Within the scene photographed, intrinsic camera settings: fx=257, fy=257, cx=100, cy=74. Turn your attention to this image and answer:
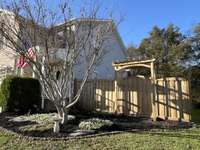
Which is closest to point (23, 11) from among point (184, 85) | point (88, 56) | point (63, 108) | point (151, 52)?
point (88, 56)

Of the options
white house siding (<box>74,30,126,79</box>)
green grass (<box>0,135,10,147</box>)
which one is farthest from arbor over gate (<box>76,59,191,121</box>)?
green grass (<box>0,135,10,147</box>)

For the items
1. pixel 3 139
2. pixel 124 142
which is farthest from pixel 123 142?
pixel 3 139

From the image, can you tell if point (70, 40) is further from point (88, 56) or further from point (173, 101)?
point (173, 101)

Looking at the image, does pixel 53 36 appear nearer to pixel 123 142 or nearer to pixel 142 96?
pixel 123 142

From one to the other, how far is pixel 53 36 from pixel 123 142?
16.1ft

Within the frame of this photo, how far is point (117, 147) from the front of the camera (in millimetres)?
6484

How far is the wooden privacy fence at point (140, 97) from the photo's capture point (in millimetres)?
10828

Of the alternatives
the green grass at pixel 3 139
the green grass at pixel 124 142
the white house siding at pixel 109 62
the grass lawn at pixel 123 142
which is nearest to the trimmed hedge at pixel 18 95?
the green grass at pixel 3 139

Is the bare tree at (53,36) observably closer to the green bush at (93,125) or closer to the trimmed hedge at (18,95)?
the green bush at (93,125)

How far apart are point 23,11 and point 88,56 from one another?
282 centimetres

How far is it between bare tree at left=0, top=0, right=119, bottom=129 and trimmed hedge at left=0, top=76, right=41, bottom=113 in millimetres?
3614

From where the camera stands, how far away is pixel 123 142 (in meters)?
6.82

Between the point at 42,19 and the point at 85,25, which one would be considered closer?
the point at 42,19

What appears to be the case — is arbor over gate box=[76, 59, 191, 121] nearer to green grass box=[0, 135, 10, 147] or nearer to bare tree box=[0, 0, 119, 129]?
bare tree box=[0, 0, 119, 129]
